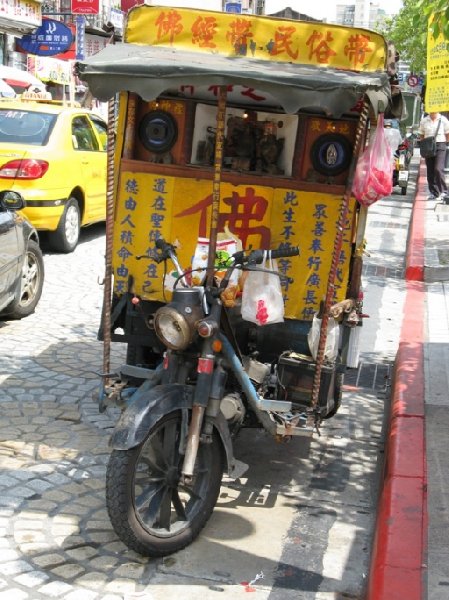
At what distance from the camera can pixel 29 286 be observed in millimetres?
8242

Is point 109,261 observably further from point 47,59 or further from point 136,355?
point 47,59

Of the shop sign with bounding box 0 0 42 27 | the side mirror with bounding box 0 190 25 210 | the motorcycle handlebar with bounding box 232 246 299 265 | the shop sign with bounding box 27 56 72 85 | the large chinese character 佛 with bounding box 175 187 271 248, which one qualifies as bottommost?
the side mirror with bounding box 0 190 25 210

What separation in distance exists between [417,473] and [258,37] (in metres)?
2.70

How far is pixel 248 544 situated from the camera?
4.32 meters

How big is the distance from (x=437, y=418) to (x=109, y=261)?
2496 millimetres

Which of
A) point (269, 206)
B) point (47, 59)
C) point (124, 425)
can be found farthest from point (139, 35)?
point (47, 59)

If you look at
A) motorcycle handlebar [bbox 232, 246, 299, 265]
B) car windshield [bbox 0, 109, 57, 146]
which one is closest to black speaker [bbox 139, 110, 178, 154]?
motorcycle handlebar [bbox 232, 246, 299, 265]

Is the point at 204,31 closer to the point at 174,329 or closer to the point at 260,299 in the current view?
the point at 260,299

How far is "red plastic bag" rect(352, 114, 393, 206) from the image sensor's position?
4.72 meters

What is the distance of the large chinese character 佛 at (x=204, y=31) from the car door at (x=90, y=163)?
20.6 feet

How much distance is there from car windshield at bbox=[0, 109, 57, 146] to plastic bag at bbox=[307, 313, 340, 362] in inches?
256

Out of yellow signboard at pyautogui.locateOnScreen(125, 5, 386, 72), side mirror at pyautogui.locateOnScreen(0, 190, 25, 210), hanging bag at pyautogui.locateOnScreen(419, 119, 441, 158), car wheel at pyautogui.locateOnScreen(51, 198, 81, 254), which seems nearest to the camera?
yellow signboard at pyautogui.locateOnScreen(125, 5, 386, 72)

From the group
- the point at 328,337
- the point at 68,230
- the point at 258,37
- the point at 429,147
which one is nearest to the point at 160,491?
the point at 328,337

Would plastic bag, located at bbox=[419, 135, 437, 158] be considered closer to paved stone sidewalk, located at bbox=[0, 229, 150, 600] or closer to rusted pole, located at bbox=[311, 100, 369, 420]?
paved stone sidewalk, located at bbox=[0, 229, 150, 600]
